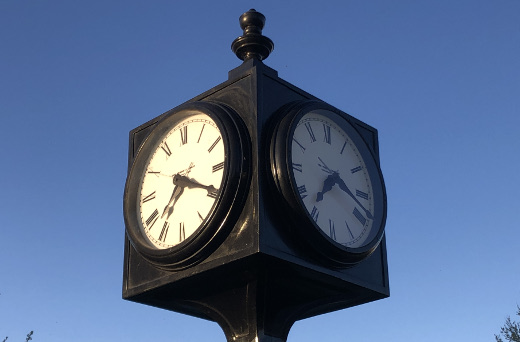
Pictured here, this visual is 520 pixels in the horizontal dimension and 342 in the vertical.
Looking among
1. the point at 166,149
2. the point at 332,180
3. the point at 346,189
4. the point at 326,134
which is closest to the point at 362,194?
the point at 346,189

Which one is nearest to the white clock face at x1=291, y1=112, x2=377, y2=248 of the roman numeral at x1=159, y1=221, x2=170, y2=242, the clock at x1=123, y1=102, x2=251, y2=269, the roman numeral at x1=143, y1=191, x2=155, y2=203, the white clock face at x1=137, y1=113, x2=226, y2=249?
the clock at x1=123, y1=102, x2=251, y2=269

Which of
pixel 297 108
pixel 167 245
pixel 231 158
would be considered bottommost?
pixel 167 245

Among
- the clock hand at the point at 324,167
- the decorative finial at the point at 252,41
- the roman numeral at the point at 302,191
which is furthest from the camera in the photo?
the decorative finial at the point at 252,41

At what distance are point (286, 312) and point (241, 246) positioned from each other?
26.6 inches

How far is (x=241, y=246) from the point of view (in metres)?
3.29

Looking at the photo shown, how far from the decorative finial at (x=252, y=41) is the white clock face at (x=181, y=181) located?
49cm

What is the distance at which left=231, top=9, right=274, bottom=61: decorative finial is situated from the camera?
4.06 m

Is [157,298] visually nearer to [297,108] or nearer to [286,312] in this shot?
[286,312]

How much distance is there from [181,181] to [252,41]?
897mm

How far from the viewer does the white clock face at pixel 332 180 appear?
142 inches

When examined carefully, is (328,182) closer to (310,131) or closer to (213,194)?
(310,131)

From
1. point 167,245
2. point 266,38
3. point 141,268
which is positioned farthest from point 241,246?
point 266,38

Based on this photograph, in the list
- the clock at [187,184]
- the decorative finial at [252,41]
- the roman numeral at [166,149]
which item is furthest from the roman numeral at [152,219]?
the decorative finial at [252,41]

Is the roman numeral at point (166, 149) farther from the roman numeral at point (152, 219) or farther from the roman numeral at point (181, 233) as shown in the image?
the roman numeral at point (181, 233)
